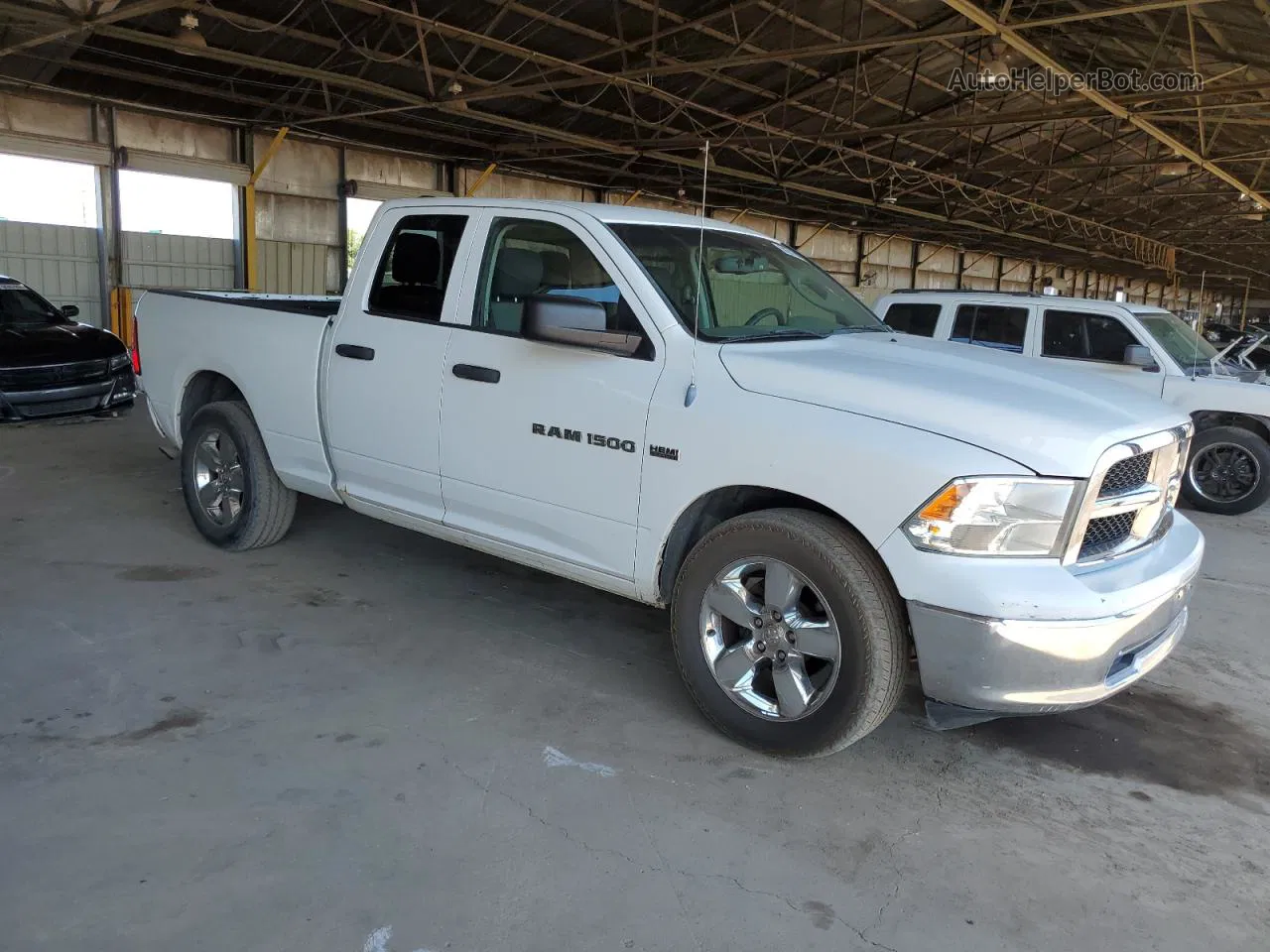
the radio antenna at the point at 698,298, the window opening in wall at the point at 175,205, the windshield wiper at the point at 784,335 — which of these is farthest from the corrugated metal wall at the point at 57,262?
the windshield wiper at the point at 784,335

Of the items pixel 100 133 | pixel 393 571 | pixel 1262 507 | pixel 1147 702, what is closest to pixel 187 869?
pixel 393 571

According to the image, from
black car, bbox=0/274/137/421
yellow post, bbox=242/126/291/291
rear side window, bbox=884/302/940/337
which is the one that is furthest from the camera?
yellow post, bbox=242/126/291/291

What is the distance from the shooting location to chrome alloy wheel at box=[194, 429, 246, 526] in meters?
5.42

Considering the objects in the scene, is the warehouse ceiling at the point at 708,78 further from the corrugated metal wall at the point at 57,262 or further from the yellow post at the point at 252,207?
the corrugated metal wall at the point at 57,262

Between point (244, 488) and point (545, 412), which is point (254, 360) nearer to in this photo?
point (244, 488)

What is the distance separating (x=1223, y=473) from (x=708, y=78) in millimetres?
10239

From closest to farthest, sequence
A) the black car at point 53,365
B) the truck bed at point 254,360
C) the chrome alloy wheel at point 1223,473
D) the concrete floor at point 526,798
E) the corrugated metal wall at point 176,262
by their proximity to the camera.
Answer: the concrete floor at point 526,798
the truck bed at point 254,360
the chrome alloy wheel at point 1223,473
the black car at point 53,365
the corrugated metal wall at point 176,262

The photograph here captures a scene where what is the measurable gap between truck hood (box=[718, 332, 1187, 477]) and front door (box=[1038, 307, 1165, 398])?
17.7ft

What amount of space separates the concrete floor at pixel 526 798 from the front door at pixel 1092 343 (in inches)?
165

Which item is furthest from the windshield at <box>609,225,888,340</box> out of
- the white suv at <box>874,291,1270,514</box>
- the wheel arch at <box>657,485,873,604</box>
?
the white suv at <box>874,291,1270,514</box>

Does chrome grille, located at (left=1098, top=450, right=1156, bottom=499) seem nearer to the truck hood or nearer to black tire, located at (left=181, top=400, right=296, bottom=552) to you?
the truck hood

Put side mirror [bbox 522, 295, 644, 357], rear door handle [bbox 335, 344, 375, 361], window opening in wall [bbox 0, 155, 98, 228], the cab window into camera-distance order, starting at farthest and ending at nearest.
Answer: window opening in wall [bbox 0, 155, 98, 228]
rear door handle [bbox 335, 344, 375, 361]
the cab window
side mirror [bbox 522, 295, 644, 357]

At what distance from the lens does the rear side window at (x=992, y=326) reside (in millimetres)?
8977

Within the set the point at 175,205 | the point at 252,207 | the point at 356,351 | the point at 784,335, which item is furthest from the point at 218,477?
the point at 252,207
